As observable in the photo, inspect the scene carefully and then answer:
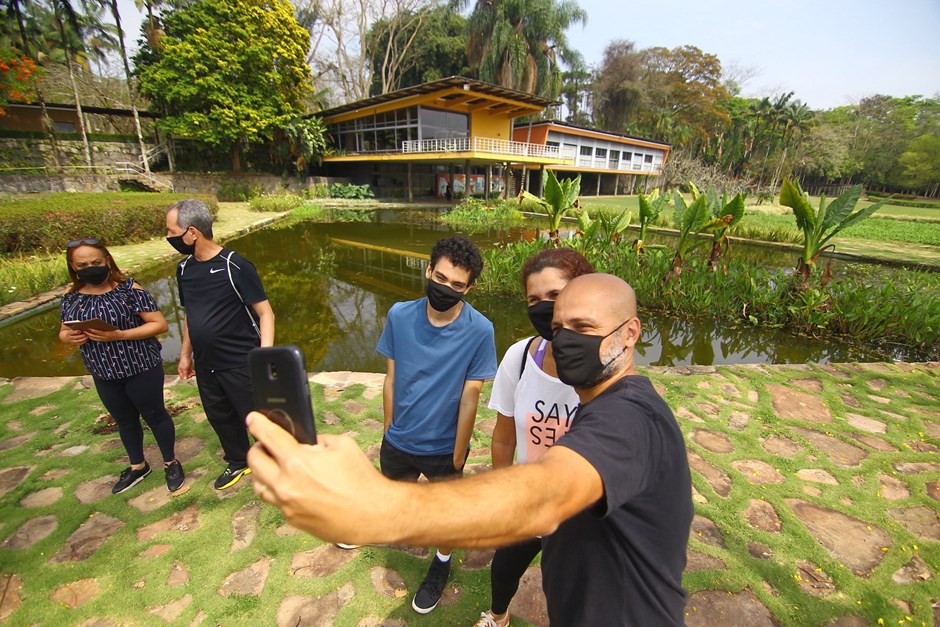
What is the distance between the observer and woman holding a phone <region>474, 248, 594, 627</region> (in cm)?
164

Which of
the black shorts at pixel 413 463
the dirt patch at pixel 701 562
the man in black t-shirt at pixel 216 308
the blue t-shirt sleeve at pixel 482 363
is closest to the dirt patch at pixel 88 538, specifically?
the man in black t-shirt at pixel 216 308

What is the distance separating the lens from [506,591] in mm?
1808

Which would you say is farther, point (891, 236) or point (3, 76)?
point (891, 236)

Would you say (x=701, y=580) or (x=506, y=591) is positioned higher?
(x=506, y=591)

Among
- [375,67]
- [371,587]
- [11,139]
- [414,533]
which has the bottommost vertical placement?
[371,587]

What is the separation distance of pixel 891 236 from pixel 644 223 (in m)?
15.2

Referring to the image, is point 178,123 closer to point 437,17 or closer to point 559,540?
point 437,17

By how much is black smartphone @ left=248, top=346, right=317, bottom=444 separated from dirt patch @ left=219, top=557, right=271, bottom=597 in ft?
6.26

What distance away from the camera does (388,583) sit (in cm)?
215

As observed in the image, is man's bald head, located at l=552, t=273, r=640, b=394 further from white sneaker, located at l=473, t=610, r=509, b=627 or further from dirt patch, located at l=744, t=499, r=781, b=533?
dirt patch, located at l=744, t=499, r=781, b=533

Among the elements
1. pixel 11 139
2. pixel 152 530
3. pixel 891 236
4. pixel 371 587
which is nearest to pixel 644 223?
pixel 371 587

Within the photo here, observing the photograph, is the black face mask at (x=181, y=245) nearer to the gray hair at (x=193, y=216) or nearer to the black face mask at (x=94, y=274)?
the gray hair at (x=193, y=216)

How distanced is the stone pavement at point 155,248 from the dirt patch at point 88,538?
5.52 m

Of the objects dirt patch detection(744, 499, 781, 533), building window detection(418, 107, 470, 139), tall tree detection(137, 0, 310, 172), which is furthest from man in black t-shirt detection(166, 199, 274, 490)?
tall tree detection(137, 0, 310, 172)
